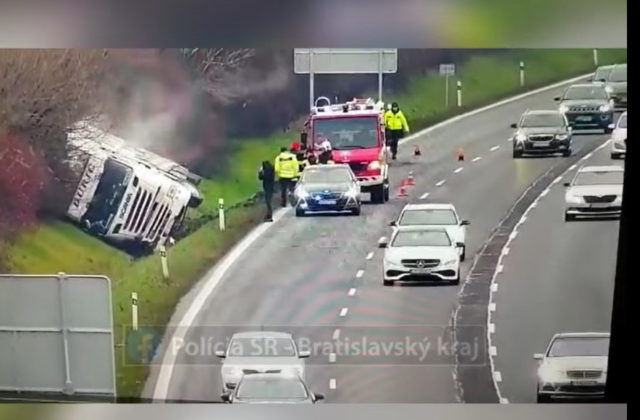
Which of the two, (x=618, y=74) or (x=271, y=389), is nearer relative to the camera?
(x=618, y=74)

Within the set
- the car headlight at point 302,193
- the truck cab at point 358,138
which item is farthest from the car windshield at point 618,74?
the car headlight at point 302,193

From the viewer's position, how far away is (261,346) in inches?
149

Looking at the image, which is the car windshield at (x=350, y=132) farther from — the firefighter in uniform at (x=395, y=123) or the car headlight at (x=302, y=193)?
the car headlight at (x=302, y=193)

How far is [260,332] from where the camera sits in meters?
3.79

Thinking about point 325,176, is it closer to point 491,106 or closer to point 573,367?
point 491,106

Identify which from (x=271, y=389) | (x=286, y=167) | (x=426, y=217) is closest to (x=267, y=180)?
(x=286, y=167)

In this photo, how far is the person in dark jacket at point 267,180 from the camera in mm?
3766

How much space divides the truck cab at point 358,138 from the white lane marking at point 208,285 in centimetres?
31

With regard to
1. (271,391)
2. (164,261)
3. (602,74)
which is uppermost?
(602,74)

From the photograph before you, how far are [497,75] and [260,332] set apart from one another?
1322mm

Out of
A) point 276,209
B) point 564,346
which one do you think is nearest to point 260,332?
point 276,209

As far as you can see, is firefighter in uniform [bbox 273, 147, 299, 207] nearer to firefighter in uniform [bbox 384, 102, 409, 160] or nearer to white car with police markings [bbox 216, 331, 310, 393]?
firefighter in uniform [bbox 384, 102, 409, 160]

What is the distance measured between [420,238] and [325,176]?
0.43 metres

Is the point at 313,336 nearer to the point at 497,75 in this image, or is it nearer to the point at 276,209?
the point at 276,209
